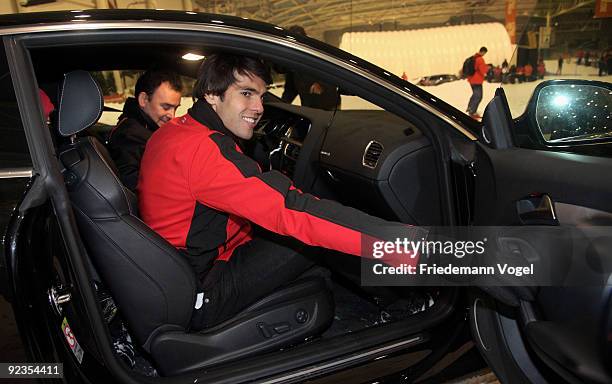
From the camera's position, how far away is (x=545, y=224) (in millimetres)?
1122

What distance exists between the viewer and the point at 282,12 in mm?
7867

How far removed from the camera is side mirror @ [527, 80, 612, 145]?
1167mm

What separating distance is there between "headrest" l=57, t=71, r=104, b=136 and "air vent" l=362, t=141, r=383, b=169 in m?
0.95

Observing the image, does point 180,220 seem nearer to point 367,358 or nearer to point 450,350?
point 367,358

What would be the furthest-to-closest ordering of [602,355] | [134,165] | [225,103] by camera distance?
[134,165] → [225,103] → [602,355]

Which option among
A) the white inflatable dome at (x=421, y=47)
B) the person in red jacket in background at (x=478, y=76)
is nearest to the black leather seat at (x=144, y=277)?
the person in red jacket in background at (x=478, y=76)

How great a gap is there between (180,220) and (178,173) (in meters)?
0.16

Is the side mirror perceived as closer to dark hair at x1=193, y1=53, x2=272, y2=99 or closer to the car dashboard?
the car dashboard

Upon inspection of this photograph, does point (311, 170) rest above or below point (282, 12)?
below

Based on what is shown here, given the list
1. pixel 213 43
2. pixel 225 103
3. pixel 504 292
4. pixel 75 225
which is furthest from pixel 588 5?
pixel 75 225

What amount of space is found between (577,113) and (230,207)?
0.91m

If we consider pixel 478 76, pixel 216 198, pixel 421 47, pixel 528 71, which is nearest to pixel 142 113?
pixel 216 198

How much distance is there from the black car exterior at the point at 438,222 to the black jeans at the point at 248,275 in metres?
0.19

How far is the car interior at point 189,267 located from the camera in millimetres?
1321
